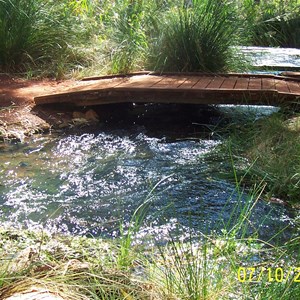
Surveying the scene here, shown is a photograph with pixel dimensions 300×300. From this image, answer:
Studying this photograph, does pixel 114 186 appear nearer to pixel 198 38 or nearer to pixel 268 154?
pixel 268 154

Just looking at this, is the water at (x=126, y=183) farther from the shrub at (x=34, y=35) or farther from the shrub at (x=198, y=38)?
the shrub at (x=34, y=35)

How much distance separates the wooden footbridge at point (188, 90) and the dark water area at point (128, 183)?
0.28m

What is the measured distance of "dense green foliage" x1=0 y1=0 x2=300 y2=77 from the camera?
18.5 feet

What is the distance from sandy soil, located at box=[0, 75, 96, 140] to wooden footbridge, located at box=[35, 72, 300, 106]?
16 cm

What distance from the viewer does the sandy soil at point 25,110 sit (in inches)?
183

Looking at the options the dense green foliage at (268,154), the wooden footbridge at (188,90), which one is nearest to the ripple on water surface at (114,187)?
the dense green foliage at (268,154)

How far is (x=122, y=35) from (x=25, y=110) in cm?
211

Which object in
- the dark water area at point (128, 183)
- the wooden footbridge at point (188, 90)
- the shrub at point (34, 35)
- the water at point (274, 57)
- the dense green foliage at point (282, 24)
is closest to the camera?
the dark water area at point (128, 183)

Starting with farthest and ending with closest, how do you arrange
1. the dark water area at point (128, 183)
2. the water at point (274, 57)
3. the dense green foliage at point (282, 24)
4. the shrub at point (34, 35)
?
the dense green foliage at point (282, 24)
the water at point (274, 57)
the shrub at point (34, 35)
the dark water area at point (128, 183)

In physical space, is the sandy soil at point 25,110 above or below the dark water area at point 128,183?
above

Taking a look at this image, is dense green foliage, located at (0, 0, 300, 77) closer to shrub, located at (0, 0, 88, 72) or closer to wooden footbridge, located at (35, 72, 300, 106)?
shrub, located at (0, 0, 88, 72)

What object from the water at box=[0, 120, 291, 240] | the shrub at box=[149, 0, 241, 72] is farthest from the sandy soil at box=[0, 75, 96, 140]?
the shrub at box=[149, 0, 241, 72]

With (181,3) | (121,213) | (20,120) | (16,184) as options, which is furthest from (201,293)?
(181,3)

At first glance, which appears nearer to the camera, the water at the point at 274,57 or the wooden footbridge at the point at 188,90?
the wooden footbridge at the point at 188,90
